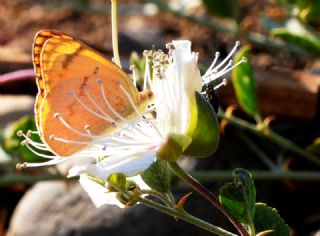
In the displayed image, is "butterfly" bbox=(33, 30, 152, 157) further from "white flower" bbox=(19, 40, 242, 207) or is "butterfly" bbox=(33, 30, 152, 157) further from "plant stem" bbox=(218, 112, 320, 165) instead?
"plant stem" bbox=(218, 112, 320, 165)

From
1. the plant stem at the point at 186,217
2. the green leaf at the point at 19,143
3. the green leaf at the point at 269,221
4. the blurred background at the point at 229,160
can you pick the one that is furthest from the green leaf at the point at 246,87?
the plant stem at the point at 186,217

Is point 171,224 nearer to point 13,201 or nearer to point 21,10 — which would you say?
point 13,201

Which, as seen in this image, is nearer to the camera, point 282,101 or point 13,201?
point 282,101

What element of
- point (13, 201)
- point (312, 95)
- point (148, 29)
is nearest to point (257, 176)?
point (312, 95)

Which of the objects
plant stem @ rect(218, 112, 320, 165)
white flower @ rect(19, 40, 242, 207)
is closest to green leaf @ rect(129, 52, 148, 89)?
plant stem @ rect(218, 112, 320, 165)

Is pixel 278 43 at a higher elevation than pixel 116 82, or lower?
lower
